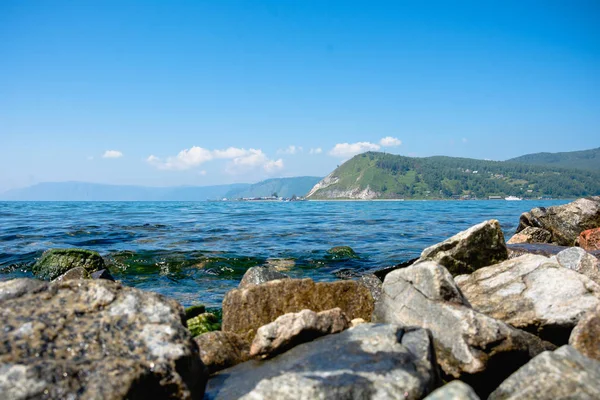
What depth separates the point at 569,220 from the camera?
18547mm

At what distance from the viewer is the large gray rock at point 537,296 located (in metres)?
5.91

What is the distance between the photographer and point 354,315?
7.43 metres

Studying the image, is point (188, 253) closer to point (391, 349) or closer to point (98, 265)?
point (98, 265)

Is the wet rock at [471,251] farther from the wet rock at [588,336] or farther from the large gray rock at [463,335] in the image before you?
the wet rock at [588,336]

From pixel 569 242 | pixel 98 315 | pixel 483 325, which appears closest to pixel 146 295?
pixel 98 315

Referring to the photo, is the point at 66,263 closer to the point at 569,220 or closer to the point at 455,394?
the point at 455,394

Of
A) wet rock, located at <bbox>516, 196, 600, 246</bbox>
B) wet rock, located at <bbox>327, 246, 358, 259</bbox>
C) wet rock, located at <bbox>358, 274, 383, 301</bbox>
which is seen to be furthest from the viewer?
wet rock, located at <bbox>327, 246, 358, 259</bbox>

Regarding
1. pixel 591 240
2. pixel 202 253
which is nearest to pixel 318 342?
pixel 591 240

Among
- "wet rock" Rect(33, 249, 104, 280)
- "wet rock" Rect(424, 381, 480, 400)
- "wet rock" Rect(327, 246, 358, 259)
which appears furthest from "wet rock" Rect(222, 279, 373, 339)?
"wet rock" Rect(327, 246, 358, 259)

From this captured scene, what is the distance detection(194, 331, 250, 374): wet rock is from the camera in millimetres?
5547

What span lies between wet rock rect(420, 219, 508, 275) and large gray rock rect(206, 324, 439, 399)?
13.2ft

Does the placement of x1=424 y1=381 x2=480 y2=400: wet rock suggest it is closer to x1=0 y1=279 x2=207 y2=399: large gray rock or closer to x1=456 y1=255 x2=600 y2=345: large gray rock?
x1=0 y1=279 x2=207 y2=399: large gray rock

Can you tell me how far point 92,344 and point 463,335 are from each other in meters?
4.15

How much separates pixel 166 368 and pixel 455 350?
11.0ft
